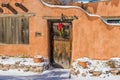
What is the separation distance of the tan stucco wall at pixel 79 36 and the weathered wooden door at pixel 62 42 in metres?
0.43

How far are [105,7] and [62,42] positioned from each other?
4.81m

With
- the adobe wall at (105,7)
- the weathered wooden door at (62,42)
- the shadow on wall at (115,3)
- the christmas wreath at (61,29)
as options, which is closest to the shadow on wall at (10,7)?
the weathered wooden door at (62,42)

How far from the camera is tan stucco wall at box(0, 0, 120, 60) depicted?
16156 millimetres

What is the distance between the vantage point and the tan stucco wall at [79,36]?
53.0 feet

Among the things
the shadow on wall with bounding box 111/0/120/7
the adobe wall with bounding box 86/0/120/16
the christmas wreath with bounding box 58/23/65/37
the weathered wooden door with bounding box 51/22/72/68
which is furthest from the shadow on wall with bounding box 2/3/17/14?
the shadow on wall with bounding box 111/0/120/7

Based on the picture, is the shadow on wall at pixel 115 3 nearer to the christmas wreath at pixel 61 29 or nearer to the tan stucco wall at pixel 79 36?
the tan stucco wall at pixel 79 36

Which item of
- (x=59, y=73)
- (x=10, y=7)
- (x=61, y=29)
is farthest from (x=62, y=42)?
(x=10, y=7)

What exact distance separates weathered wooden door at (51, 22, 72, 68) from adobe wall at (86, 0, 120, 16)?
4212mm

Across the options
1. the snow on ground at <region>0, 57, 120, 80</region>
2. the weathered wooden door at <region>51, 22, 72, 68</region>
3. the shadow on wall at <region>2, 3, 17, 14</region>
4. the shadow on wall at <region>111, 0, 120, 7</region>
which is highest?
the shadow on wall at <region>111, 0, 120, 7</region>

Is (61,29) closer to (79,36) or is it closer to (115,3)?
(79,36)

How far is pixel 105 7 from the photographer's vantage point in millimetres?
20344

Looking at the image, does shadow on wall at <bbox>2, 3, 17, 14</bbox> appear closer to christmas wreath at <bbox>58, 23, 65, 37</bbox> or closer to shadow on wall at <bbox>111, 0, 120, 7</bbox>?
christmas wreath at <bbox>58, 23, 65, 37</bbox>

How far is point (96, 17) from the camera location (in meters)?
16.2

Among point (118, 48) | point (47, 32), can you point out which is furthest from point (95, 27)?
point (47, 32)
